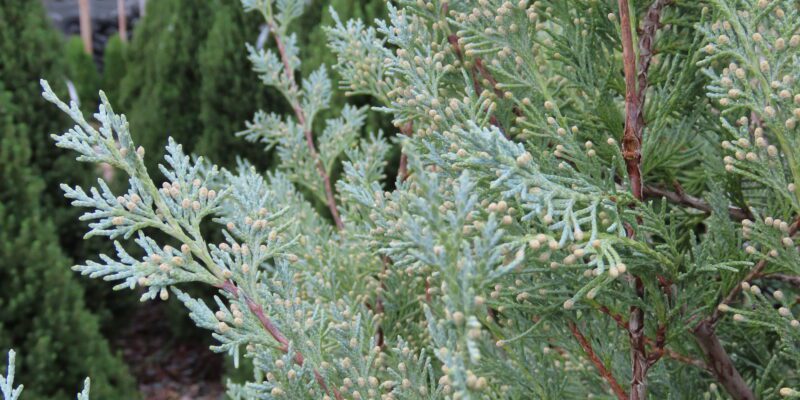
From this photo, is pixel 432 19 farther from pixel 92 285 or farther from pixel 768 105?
pixel 92 285

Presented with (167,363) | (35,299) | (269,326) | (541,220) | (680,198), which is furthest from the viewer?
(167,363)

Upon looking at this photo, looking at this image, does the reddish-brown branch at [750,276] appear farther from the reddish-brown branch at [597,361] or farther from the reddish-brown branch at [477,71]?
the reddish-brown branch at [477,71]

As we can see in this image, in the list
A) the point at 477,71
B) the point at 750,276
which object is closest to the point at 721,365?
the point at 750,276

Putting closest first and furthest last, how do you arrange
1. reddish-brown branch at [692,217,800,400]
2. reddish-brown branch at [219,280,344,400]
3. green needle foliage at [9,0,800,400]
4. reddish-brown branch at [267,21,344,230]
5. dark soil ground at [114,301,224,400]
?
green needle foliage at [9,0,800,400]
reddish-brown branch at [219,280,344,400]
reddish-brown branch at [692,217,800,400]
reddish-brown branch at [267,21,344,230]
dark soil ground at [114,301,224,400]

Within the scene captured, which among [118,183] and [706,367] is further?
[118,183]

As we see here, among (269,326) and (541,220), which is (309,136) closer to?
(269,326)

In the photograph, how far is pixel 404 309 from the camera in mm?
2221

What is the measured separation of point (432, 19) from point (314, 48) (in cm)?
344

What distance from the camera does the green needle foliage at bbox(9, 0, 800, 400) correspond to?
4.16 ft

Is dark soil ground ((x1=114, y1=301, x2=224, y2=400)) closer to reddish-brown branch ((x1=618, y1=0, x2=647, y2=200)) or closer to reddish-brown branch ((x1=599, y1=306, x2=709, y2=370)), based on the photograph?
reddish-brown branch ((x1=599, y1=306, x2=709, y2=370))

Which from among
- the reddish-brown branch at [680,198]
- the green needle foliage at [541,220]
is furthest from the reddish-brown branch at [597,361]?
the reddish-brown branch at [680,198]

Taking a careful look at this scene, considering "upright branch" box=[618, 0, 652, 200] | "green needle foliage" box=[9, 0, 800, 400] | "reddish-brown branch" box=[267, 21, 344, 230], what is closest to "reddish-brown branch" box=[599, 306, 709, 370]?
"green needle foliage" box=[9, 0, 800, 400]

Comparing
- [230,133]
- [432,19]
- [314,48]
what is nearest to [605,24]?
[432,19]

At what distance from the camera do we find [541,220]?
52.6 inches
